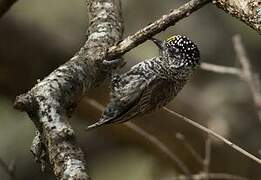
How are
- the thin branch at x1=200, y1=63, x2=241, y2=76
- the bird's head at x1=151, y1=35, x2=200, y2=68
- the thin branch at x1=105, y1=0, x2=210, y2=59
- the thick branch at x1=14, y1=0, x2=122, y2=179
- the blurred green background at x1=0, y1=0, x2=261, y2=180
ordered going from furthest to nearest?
the blurred green background at x1=0, y1=0, x2=261, y2=180 < the thin branch at x1=200, y1=63, x2=241, y2=76 < the bird's head at x1=151, y1=35, x2=200, y2=68 < the thin branch at x1=105, y1=0, x2=210, y2=59 < the thick branch at x1=14, y1=0, x2=122, y2=179

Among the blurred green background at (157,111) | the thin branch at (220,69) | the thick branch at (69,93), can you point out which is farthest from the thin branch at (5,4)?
the blurred green background at (157,111)

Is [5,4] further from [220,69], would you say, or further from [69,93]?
[220,69]

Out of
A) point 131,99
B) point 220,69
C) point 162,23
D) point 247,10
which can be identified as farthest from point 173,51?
point 247,10

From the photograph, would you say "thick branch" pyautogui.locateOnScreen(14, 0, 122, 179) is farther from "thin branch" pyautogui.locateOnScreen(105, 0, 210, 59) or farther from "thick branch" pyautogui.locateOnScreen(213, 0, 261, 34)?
"thick branch" pyautogui.locateOnScreen(213, 0, 261, 34)

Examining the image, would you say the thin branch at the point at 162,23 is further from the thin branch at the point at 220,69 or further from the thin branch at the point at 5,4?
the thin branch at the point at 220,69

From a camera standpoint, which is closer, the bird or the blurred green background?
the bird

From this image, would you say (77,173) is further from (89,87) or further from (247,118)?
(247,118)

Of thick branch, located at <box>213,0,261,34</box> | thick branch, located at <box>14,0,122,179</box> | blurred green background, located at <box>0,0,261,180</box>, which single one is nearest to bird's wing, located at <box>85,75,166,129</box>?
thick branch, located at <box>14,0,122,179</box>
